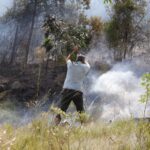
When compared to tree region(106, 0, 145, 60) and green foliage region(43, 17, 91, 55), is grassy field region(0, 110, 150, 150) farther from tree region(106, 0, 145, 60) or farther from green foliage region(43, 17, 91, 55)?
tree region(106, 0, 145, 60)

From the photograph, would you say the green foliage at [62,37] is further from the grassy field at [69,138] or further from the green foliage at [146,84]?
the green foliage at [146,84]

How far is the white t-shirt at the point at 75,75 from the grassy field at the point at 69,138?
3616 mm

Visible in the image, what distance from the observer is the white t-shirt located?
809cm

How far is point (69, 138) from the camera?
3.95 m

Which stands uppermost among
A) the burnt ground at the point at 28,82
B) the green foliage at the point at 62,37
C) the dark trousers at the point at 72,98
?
the green foliage at the point at 62,37

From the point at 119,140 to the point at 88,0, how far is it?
3525 centimetres

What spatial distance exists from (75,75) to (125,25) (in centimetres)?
2442

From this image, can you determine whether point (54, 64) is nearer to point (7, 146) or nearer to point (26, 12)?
point (26, 12)

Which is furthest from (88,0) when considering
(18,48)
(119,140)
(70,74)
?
(119,140)

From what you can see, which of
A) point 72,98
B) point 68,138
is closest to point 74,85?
point 72,98

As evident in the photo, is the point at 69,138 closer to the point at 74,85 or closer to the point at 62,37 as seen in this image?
the point at 74,85

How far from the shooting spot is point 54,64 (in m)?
35.2

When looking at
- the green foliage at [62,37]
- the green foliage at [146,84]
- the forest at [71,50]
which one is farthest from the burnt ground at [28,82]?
the green foliage at [146,84]

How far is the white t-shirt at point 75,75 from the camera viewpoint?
8094 mm
